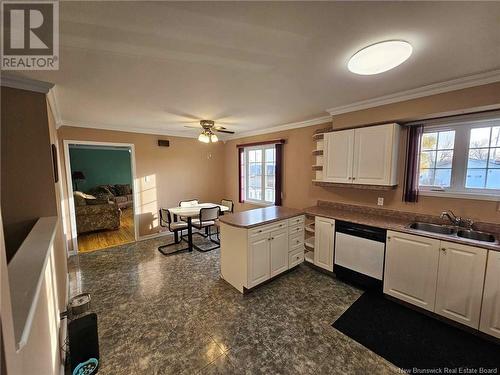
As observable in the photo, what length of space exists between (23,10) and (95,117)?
261 centimetres

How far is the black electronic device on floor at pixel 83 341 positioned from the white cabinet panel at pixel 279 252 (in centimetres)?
194

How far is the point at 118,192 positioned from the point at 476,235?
31.4 ft

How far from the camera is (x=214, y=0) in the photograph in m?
1.07

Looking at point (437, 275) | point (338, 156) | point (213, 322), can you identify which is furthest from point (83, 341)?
point (338, 156)

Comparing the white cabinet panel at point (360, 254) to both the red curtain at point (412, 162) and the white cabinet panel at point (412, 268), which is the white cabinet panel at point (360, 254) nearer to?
the white cabinet panel at point (412, 268)

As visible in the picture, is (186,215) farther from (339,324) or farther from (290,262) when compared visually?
(339,324)

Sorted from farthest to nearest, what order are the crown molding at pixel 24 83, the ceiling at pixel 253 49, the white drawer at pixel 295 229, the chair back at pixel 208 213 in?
the chair back at pixel 208 213, the white drawer at pixel 295 229, the crown molding at pixel 24 83, the ceiling at pixel 253 49

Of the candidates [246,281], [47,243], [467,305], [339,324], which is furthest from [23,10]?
[467,305]

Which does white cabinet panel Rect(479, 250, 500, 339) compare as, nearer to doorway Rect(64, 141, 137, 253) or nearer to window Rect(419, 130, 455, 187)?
window Rect(419, 130, 455, 187)

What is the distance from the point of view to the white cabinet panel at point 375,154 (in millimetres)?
2578

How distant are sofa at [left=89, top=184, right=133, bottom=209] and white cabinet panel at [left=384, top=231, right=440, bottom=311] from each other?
8.08 metres

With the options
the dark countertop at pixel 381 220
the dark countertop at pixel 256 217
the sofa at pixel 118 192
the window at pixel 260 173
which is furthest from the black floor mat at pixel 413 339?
the sofa at pixel 118 192

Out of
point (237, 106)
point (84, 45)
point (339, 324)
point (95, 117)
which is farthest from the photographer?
point (95, 117)

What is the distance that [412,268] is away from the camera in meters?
2.25
